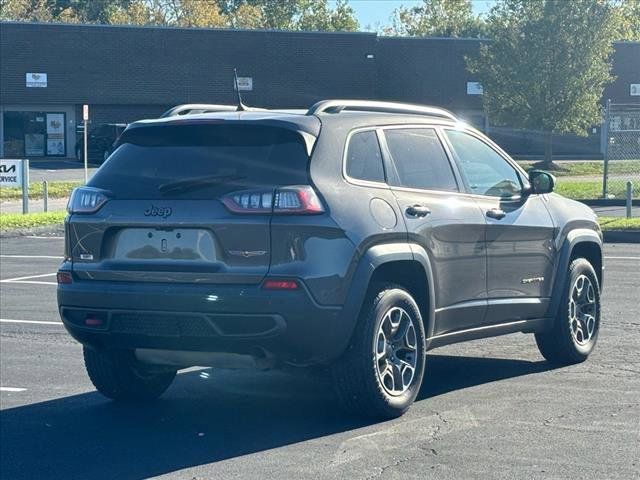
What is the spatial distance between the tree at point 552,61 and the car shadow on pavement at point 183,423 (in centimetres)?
3678

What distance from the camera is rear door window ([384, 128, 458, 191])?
7605 mm

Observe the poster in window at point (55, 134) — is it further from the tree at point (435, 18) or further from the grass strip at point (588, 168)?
the tree at point (435, 18)

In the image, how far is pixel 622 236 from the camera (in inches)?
810

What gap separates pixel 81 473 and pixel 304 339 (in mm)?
1370

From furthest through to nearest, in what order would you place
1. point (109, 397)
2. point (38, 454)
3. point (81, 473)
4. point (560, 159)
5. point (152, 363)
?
point (560, 159) < point (109, 397) < point (152, 363) < point (38, 454) < point (81, 473)

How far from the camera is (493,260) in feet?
26.7

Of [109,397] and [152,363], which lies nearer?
[152,363]

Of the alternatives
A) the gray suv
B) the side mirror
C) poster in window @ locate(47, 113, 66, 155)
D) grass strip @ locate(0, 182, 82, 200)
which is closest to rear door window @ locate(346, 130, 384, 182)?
the gray suv

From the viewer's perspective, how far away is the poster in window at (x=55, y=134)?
53594mm

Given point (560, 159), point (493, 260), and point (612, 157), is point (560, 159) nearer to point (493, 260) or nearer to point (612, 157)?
point (612, 157)

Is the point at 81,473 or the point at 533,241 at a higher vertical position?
the point at 533,241

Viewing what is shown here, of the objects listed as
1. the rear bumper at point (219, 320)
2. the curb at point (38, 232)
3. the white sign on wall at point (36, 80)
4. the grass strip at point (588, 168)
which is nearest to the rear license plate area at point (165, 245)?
the rear bumper at point (219, 320)

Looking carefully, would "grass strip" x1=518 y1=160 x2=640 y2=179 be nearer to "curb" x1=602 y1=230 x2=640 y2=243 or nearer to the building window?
"curb" x1=602 y1=230 x2=640 y2=243

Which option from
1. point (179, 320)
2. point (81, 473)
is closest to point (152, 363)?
point (179, 320)
